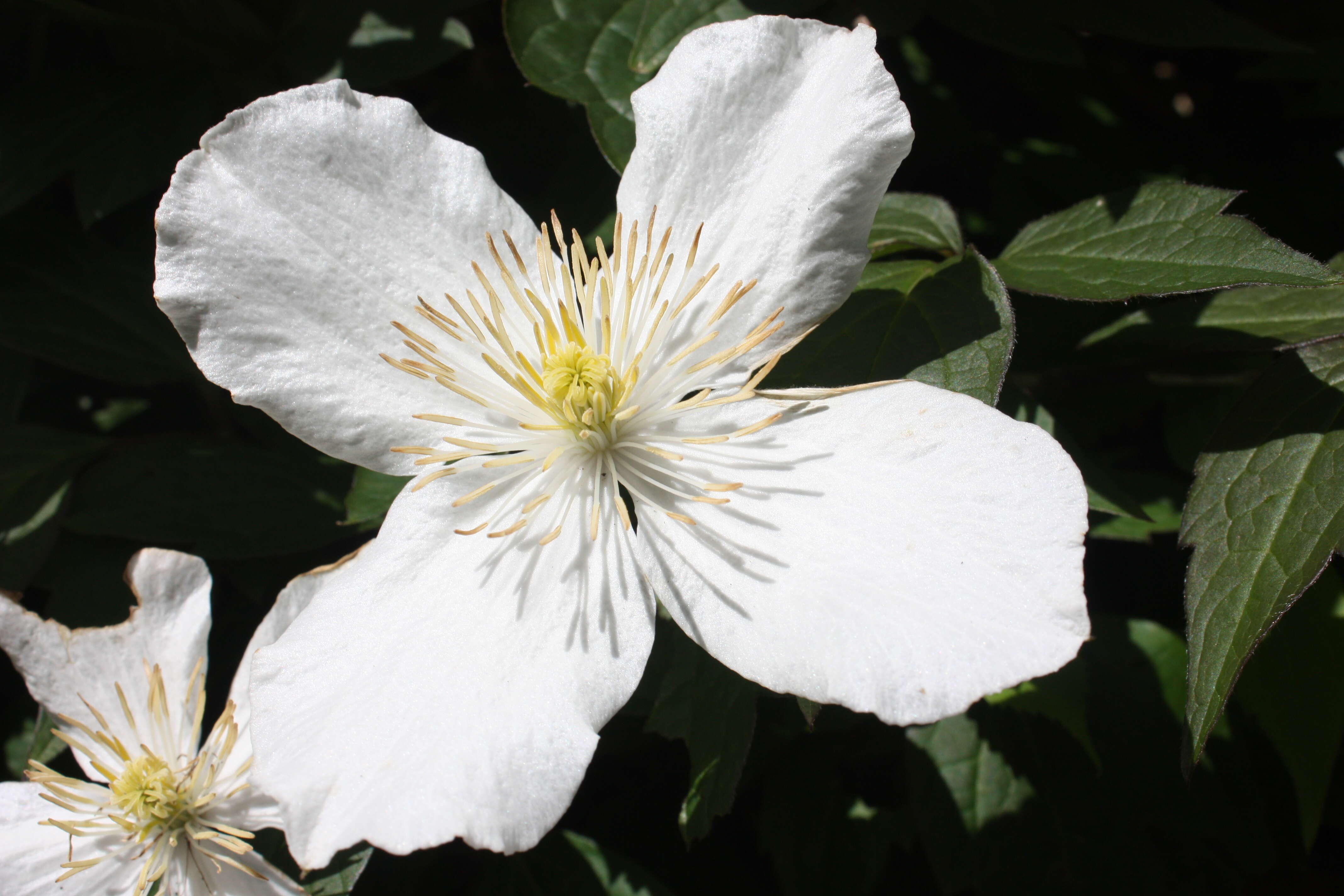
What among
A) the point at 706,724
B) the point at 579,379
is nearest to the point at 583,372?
the point at 579,379

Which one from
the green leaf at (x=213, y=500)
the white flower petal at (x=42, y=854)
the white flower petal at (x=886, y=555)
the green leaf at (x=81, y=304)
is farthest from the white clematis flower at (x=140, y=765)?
the white flower petal at (x=886, y=555)

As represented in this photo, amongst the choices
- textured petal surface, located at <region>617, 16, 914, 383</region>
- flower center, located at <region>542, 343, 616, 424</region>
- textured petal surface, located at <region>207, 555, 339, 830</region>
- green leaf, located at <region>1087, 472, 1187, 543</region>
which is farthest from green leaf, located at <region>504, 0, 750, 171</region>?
green leaf, located at <region>1087, 472, 1187, 543</region>

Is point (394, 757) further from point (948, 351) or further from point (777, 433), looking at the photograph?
point (948, 351)

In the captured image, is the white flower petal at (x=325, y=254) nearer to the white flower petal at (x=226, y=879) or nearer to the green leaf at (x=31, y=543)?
the white flower petal at (x=226, y=879)

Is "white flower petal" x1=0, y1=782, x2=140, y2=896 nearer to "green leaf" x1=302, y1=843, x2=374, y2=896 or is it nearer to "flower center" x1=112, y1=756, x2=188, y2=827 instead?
"flower center" x1=112, y1=756, x2=188, y2=827

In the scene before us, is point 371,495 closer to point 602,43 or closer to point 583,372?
point 583,372

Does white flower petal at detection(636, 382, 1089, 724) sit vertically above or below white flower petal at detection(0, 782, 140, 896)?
above
